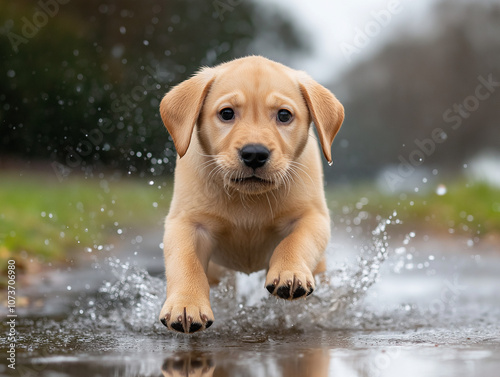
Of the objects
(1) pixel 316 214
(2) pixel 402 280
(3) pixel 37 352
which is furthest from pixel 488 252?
(3) pixel 37 352

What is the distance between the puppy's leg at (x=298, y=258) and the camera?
350 centimetres

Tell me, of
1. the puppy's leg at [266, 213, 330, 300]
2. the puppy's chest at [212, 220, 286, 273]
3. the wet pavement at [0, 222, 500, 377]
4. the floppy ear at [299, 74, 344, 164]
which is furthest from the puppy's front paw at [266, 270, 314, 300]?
the floppy ear at [299, 74, 344, 164]

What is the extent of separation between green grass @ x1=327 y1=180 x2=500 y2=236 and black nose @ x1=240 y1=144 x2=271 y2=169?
6.54 meters

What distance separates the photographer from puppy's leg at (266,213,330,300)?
350cm

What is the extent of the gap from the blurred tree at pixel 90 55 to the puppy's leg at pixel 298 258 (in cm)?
660

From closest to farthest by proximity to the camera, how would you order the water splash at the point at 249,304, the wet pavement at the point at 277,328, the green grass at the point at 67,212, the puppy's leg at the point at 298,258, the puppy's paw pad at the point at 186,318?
the wet pavement at the point at 277,328 < the puppy's paw pad at the point at 186,318 < the puppy's leg at the point at 298,258 < the water splash at the point at 249,304 < the green grass at the point at 67,212

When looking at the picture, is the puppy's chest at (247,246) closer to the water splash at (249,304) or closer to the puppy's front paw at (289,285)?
the water splash at (249,304)

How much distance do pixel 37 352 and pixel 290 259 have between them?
1.31 meters

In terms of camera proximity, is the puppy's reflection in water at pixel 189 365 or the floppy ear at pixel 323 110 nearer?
the puppy's reflection in water at pixel 189 365

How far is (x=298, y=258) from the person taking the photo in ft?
12.1

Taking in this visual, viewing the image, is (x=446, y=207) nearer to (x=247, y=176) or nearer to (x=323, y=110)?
(x=323, y=110)

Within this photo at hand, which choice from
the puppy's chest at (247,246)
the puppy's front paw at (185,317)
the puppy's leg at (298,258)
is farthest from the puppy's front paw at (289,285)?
the puppy's chest at (247,246)

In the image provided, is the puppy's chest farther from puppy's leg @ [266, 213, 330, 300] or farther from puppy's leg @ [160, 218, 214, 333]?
puppy's leg @ [266, 213, 330, 300]

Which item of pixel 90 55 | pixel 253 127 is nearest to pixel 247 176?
pixel 253 127
